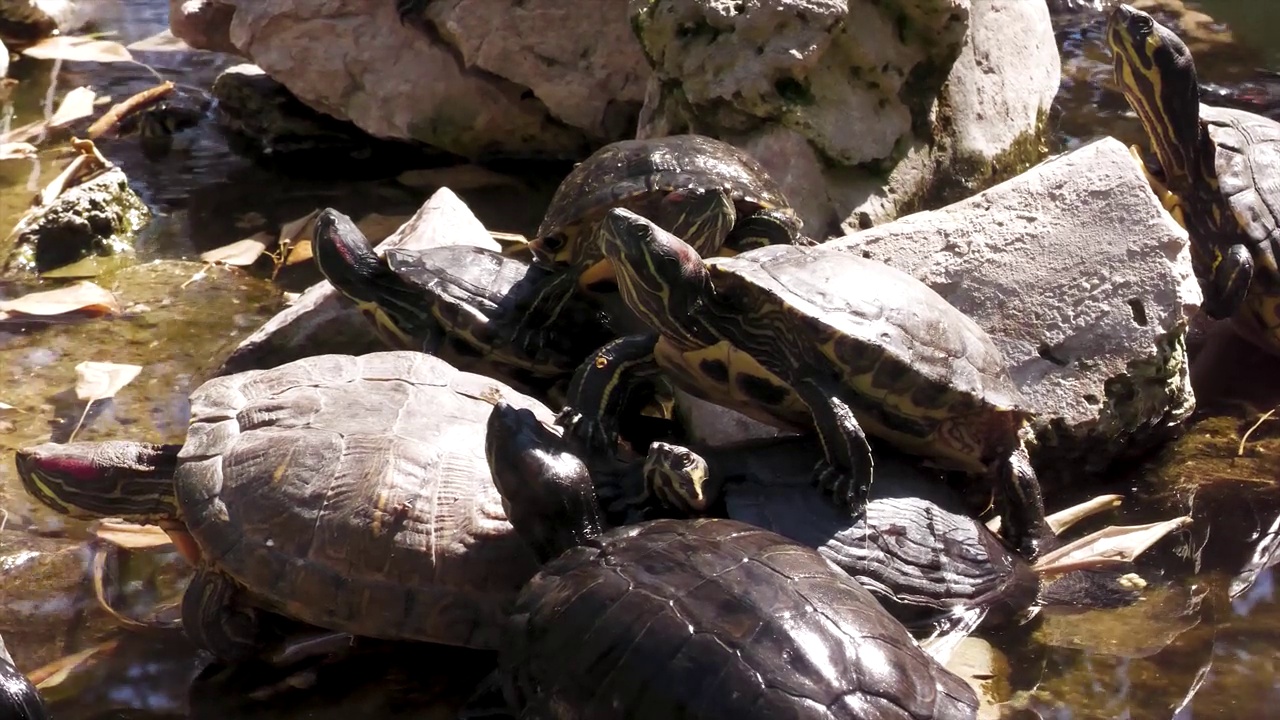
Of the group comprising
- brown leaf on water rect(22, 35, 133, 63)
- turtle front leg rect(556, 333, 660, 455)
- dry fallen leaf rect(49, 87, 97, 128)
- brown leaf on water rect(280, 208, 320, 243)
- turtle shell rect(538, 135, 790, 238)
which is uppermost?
turtle shell rect(538, 135, 790, 238)

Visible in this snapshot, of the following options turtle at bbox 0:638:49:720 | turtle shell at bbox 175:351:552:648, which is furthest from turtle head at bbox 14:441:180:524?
turtle at bbox 0:638:49:720

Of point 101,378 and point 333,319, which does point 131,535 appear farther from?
point 333,319

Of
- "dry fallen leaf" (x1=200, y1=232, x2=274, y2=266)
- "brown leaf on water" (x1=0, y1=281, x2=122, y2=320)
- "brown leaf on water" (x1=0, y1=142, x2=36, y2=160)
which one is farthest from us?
"brown leaf on water" (x1=0, y1=142, x2=36, y2=160)

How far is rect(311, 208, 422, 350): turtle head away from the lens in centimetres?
448

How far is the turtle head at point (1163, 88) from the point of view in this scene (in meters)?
5.27

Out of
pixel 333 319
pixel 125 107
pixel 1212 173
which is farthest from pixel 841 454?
pixel 125 107

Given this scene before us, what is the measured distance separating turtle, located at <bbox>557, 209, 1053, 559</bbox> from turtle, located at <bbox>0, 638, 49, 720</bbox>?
151cm

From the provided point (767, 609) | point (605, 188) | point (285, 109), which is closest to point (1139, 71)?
point (605, 188)

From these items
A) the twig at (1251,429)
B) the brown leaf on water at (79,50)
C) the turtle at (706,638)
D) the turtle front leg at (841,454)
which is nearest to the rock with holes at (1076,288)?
the twig at (1251,429)

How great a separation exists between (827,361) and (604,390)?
695 millimetres

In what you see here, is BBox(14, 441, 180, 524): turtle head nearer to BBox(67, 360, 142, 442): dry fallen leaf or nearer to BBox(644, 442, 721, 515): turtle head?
Answer: BBox(67, 360, 142, 442): dry fallen leaf

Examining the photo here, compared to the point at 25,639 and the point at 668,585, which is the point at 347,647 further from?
the point at 668,585

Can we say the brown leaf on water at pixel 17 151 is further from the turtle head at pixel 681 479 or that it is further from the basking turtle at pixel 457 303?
the turtle head at pixel 681 479

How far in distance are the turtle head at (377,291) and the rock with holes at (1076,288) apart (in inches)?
63.0
